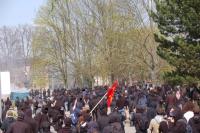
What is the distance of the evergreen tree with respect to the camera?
30516 millimetres

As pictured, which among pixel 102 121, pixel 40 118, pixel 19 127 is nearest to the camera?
pixel 19 127

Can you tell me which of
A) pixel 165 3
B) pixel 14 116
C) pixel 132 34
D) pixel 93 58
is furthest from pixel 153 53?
pixel 14 116

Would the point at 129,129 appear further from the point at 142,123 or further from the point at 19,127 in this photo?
the point at 19,127

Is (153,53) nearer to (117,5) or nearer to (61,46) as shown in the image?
(117,5)

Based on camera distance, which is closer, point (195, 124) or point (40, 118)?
point (195, 124)

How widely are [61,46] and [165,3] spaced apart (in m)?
37.9

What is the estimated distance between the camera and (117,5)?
61625mm

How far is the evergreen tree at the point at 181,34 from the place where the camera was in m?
30.5

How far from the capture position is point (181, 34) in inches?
1277

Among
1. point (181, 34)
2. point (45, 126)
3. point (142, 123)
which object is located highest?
point (181, 34)

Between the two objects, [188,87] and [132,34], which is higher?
[132,34]

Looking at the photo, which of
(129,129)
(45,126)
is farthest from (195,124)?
(129,129)

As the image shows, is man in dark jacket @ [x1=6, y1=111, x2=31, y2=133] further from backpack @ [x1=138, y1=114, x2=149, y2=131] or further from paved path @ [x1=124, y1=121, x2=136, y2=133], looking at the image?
paved path @ [x1=124, y1=121, x2=136, y2=133]

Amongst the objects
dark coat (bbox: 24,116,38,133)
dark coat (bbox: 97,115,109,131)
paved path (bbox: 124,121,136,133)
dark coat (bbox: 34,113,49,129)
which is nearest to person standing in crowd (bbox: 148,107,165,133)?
dark coat (bbox: 97,115,109,131)
